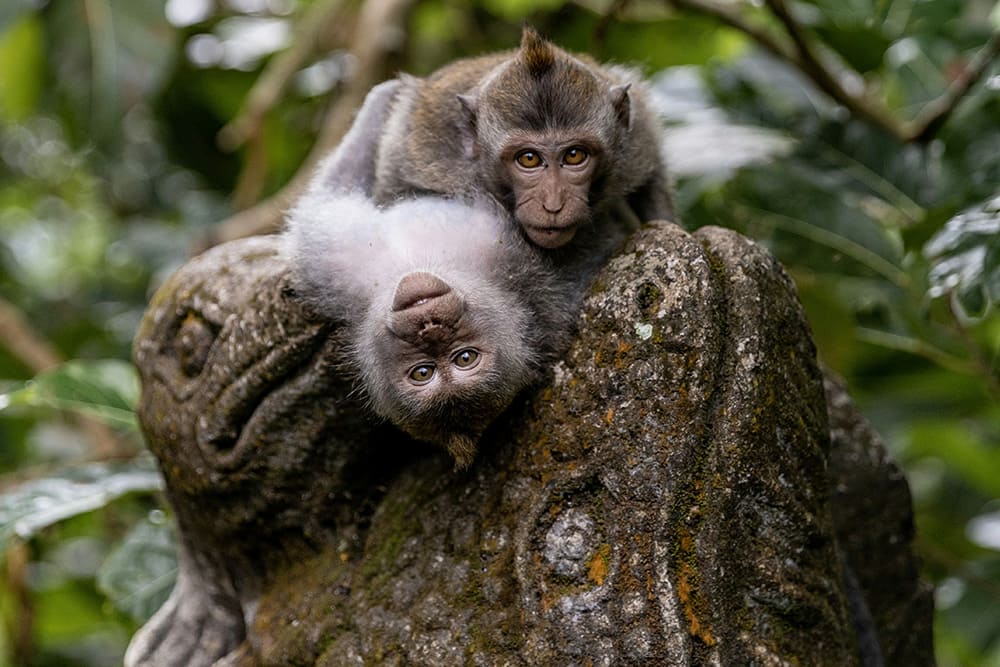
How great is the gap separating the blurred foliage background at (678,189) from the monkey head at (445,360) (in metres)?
1.32

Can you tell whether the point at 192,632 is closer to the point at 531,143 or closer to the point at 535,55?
the point at 531,143

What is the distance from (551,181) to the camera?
8.92ft

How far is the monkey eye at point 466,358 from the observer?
7.89ft

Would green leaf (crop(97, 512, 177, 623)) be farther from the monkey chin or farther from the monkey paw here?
the monkey chin

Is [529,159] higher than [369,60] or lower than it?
lower

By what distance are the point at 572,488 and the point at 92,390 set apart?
2.01 m

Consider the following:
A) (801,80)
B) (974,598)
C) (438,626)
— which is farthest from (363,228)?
(974,598)

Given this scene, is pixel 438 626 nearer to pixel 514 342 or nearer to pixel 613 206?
pixel 514 342

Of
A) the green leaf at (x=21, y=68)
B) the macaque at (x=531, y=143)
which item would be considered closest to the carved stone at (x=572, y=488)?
the macaque at (x=531, y=143)

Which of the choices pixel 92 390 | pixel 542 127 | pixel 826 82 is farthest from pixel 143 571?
pixel 826 82

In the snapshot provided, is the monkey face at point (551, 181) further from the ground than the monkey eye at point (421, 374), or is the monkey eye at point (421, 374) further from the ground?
the monkey face at point (551, 181)

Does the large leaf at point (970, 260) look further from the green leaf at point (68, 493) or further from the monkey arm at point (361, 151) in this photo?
the green leaf at point (68, 493)

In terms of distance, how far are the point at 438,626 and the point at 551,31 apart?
474 centimetres

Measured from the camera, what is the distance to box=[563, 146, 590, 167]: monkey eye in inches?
111
